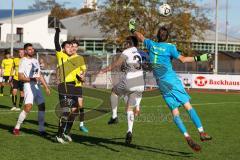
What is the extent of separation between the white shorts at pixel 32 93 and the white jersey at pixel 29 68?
0.22 m

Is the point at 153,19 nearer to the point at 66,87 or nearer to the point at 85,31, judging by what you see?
the point at 85,31

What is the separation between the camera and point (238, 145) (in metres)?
11.6

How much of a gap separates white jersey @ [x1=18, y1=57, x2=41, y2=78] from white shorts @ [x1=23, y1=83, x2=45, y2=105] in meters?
0.22

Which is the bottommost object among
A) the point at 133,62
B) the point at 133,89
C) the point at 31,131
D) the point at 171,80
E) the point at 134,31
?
the point at 31,131

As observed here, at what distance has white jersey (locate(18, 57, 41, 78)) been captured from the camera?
41.6 feet

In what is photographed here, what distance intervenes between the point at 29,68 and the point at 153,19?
41463 millimetres

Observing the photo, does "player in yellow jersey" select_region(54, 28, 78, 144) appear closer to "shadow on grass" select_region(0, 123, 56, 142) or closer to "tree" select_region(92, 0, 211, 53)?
"shadow on grass" select_region(0, 123, 56, 142)

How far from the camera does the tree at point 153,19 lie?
53.1m

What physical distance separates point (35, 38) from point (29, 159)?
73793mm

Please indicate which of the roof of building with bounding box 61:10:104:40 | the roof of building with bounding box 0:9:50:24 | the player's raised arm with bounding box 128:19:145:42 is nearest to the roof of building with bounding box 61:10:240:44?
the roof of building with bounding box 61:10:104:40

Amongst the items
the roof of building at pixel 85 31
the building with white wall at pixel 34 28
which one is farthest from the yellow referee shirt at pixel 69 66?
the building with white wall at pixel 34 28

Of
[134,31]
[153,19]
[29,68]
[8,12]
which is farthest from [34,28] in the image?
[134,31]

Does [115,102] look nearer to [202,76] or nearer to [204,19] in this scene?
[202,76]

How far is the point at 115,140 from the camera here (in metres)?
12.1
